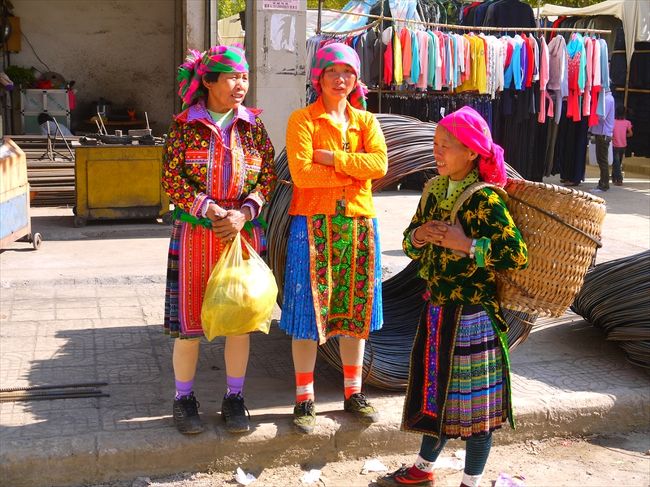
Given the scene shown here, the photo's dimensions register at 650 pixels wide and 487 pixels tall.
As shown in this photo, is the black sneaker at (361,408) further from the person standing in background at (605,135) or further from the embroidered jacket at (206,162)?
the person standing in background at (605,135)

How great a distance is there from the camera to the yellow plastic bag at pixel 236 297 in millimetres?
3773

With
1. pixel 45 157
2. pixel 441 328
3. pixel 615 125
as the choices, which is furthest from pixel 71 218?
pixel 615 125

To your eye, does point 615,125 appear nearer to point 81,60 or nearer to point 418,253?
point 81,60

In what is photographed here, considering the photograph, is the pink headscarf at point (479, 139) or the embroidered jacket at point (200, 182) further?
the embroidered jacket at point (200, 182)

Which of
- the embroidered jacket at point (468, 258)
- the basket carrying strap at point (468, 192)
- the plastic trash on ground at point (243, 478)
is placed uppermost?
the basket carrying strap at point (468, 192)

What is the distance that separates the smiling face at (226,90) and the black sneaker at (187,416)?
1404 mm

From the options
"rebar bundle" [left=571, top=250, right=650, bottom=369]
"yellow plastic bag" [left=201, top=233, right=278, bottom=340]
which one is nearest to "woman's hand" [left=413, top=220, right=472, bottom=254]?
"yellow plastic bag" [left=201, top=233, right=278, bottom=340]

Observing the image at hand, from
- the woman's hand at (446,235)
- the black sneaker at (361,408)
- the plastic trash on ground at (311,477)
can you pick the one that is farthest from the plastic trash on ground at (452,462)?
the woman's hand at (446,235)

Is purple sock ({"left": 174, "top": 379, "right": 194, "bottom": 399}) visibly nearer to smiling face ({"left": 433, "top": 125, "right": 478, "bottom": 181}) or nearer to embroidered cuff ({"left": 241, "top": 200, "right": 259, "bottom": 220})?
embroidered cuff ({"left": 241, "top": 200, "right": 259, "bottom": 220})

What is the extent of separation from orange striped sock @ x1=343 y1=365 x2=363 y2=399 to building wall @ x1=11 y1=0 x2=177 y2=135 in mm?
11672

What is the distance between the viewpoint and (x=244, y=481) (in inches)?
157

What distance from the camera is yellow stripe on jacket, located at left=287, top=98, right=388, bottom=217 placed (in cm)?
398

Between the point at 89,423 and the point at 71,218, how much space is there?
6.24m

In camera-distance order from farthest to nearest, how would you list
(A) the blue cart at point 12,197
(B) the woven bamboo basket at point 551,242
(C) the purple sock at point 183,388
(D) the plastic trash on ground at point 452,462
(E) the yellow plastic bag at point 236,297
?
(A) the blue cart at point 12,197, (D) the plastic trash on ground at point 452,462, (C) the purple sock at point 183,388, (E) the yellow plastic bag at point 236,297, (B) the woven bamboo basket at point 551,242
